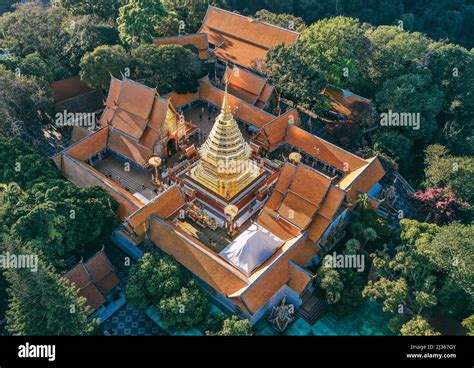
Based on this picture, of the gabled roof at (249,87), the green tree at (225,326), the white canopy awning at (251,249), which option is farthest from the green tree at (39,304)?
the gabled roof at (249,87)

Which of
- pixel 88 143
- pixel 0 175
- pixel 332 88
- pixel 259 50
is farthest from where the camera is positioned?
pixel 259 50

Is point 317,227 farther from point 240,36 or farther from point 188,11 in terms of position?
point 188,11

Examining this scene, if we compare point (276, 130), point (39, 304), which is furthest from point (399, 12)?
point (39, 304)

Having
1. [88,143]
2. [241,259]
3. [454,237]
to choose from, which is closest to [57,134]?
[88,143]

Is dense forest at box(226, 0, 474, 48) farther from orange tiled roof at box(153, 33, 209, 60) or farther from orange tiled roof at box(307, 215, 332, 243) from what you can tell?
orange tiled roof at box(307, 215, 332, 243)

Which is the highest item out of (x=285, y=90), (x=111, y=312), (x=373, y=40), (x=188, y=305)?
(x=373, y=40)

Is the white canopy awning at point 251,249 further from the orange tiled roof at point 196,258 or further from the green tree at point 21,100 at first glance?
the green tree at point 21,100

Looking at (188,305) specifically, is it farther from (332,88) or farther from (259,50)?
(259,50)
